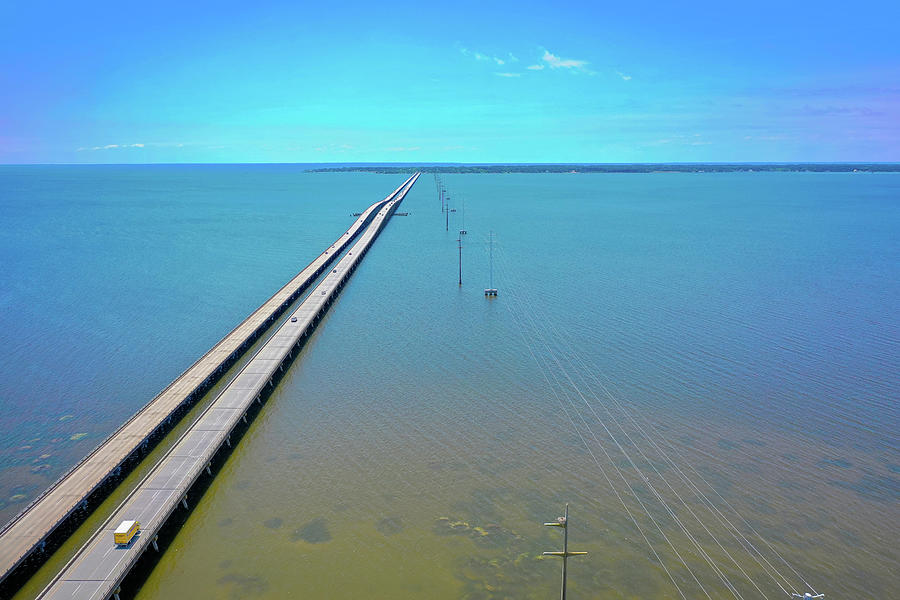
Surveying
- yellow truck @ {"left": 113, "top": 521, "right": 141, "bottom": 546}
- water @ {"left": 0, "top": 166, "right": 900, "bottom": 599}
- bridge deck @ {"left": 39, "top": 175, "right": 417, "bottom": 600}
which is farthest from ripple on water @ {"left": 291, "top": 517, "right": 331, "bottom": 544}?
yellow truck @ {"left": 113, "top": 521, "right": 141, "bottom": 546}

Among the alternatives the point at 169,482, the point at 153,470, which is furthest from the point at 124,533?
the point at 153,470

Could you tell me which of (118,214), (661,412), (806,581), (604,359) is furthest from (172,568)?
(118,214)

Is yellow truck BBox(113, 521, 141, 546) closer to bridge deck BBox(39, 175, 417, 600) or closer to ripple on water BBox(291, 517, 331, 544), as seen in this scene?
bridge deck BBox(39, 175, 417, 600)

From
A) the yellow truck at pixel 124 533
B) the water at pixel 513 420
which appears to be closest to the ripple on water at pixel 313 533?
the water at pixel 513 420

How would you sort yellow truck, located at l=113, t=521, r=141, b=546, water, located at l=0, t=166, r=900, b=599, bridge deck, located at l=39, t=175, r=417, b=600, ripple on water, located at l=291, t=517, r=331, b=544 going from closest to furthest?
1. bridge deck, located at l=39, t=175, r=417, b=600
2. yellow truck, located at l=113, t=521, r=141, b=546
3. water, located at l=0, t=166, r=900, b=599
4. ripple on water, located at l=291, t=517, r=331, b=544

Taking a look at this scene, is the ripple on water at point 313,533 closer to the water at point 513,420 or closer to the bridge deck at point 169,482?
the water at point 513,420
